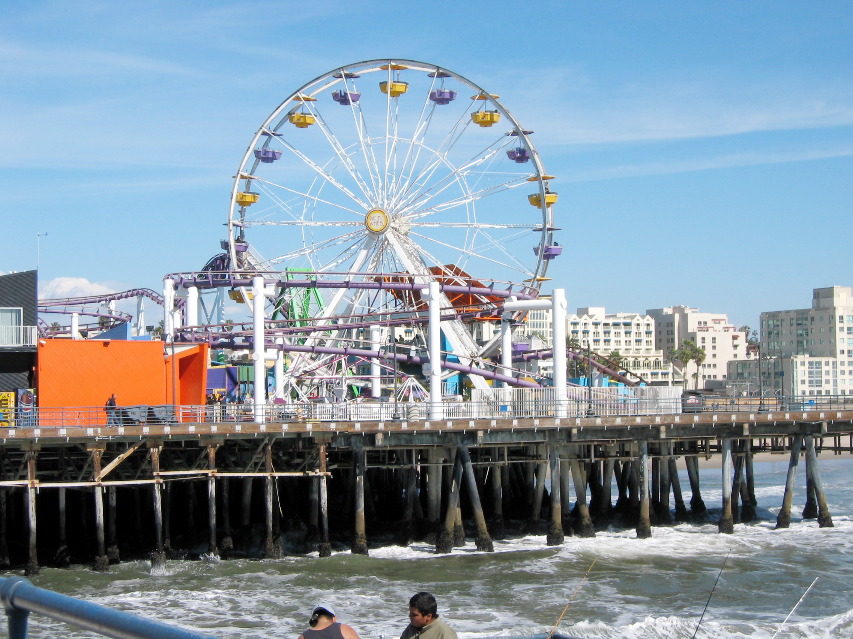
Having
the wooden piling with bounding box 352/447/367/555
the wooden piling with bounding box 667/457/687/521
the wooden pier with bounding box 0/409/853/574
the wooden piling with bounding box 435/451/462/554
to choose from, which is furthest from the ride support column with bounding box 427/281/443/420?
the wooden piling with bounding box 667/457/687/521

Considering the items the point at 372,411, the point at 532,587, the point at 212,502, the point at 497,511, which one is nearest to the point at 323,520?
the point at 212,502

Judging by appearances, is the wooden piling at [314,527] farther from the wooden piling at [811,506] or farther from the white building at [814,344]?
the white building at [814,344]

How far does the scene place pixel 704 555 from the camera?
36469 mm

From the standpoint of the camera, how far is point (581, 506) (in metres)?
39.5

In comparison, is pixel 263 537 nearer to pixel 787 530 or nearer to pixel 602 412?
pixel 602 412

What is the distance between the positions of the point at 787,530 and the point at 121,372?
81.4 ft

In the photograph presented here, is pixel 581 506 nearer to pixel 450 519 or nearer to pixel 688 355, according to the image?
pixel 450 519

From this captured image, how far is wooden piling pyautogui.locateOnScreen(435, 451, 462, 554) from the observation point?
3653 centimetres

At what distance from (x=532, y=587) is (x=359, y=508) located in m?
7.38

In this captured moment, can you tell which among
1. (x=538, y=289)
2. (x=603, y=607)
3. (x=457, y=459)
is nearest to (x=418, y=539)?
(x=457, y=459)

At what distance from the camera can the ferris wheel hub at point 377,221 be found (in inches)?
2208

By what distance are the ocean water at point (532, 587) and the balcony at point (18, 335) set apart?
10.1 meters

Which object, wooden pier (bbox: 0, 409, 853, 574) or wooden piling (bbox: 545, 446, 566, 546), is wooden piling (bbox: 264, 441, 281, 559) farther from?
wooden piling (bbox: 545, 446, 566, 546)

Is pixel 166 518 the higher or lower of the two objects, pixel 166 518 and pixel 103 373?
the lower
